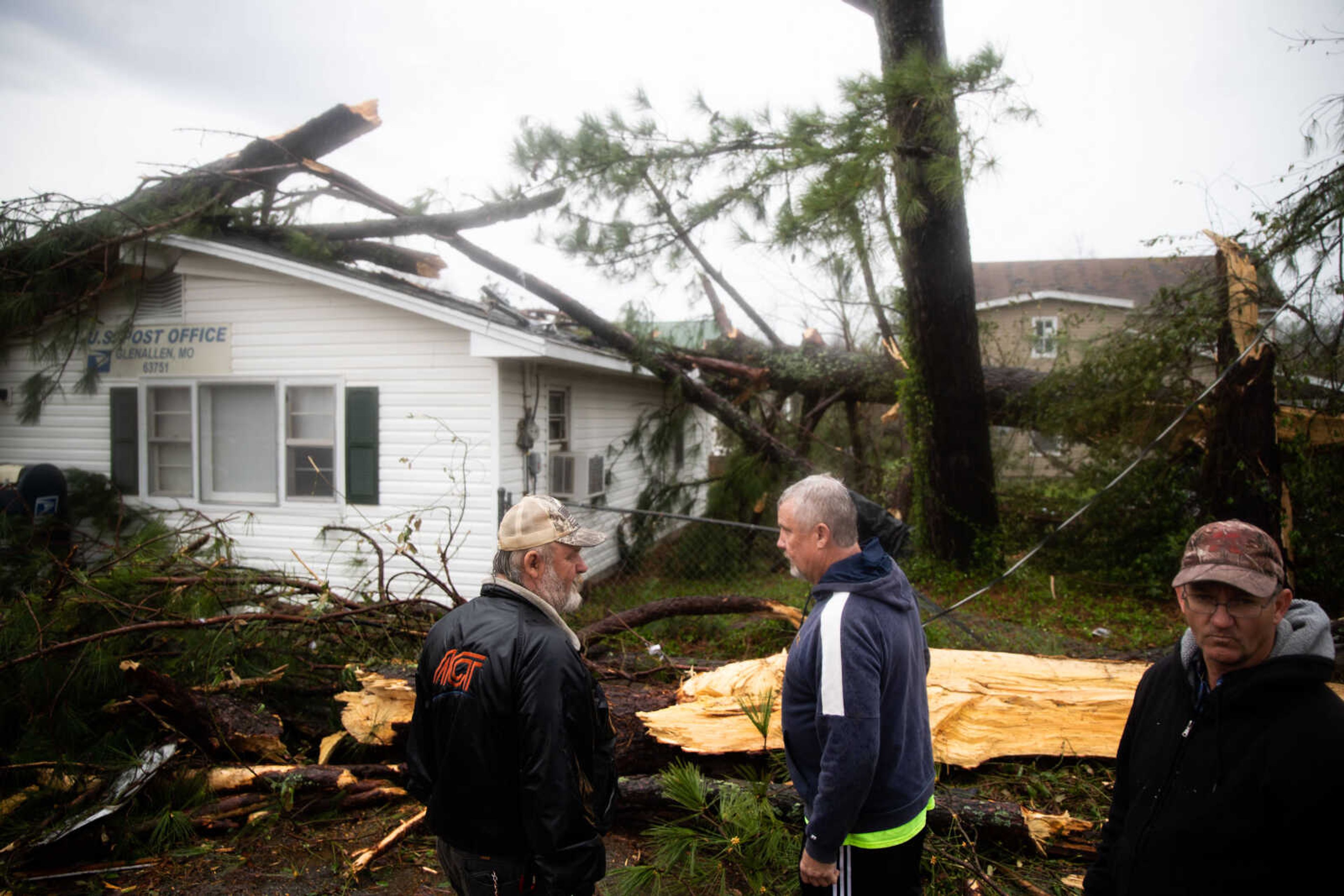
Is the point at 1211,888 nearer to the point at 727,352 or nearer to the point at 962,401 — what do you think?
the point at 962,401

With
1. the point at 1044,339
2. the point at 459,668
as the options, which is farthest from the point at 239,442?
the point at 1044,339

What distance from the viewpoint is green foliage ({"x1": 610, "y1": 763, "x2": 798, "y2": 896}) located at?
9.80 feet

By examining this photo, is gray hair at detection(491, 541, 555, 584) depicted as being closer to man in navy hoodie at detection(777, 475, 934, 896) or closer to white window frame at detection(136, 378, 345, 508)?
man in navy hoodie at detection(777, 475, 934, 896)

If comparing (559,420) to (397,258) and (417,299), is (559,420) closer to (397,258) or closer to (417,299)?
(417,299)

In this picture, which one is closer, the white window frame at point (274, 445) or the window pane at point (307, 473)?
the white window frame at point (274, 445)

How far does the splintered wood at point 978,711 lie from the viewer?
3895 mm

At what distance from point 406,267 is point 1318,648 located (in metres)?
10.5

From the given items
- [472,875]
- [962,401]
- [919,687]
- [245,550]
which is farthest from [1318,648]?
[245,550]

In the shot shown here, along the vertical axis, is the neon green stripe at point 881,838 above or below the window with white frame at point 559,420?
below

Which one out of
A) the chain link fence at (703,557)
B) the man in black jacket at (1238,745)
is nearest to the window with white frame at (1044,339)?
the chain link fence at (703,557)

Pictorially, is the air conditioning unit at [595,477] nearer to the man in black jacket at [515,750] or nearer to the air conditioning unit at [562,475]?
the air conditioning unit at [562,475]

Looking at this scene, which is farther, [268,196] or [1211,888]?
[268,196]

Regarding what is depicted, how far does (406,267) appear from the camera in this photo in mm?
10430

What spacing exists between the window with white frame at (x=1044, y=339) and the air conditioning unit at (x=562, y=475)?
23.8ft
